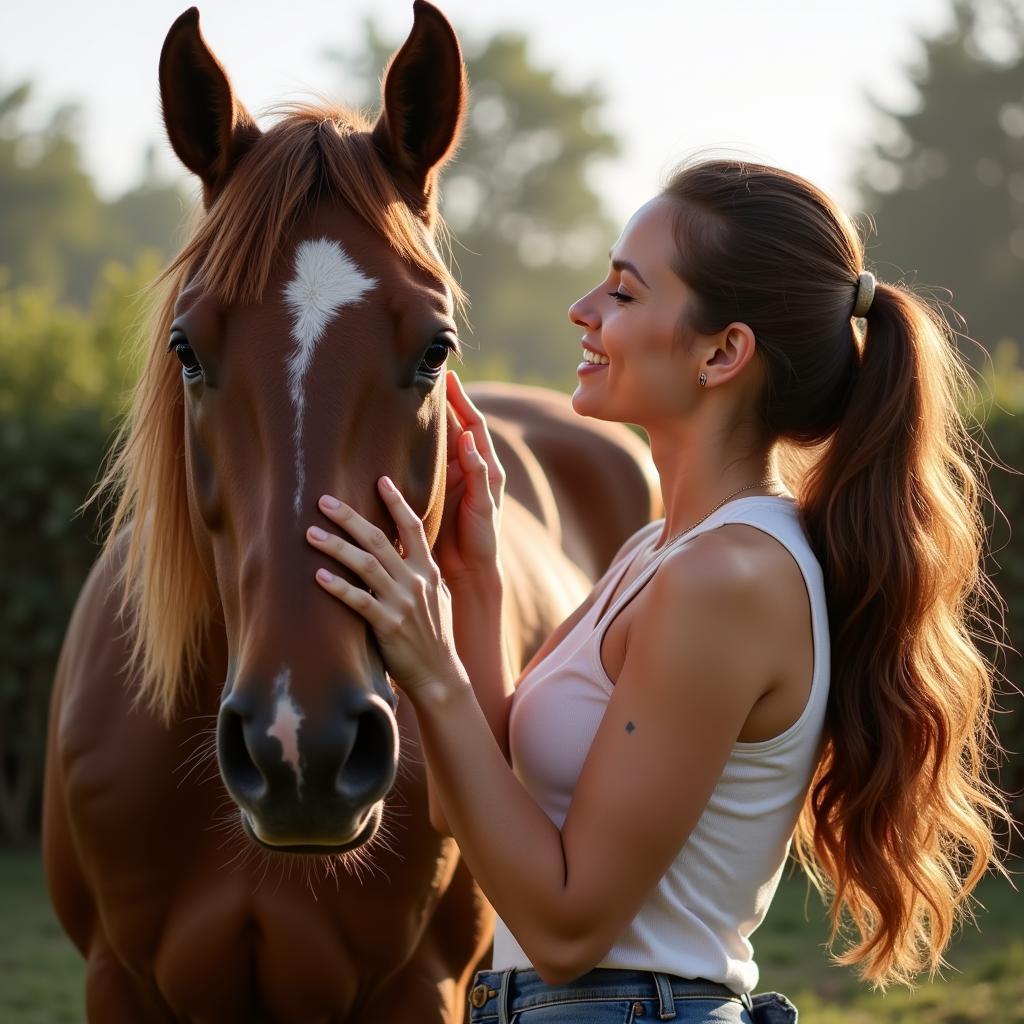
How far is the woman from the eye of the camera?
5.85ft

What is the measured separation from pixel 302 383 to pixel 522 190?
164 feet

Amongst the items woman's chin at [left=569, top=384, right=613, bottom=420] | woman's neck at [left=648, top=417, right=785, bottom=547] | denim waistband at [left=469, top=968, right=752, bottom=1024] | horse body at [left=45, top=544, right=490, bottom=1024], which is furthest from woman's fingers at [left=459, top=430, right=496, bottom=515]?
denim waistband at [left=469, top=968, right=752, bottom=1024]

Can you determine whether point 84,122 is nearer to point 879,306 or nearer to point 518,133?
point 518,133

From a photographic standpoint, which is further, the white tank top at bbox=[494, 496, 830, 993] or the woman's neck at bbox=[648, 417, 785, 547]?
the woman's neck at bbox=[648, 417, 785, 547]

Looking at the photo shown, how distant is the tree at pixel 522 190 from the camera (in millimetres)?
49500

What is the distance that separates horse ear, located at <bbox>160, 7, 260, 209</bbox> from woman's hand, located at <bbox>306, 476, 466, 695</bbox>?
913mm

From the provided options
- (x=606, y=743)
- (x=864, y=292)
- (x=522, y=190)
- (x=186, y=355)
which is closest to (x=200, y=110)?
(x=186, y=355)

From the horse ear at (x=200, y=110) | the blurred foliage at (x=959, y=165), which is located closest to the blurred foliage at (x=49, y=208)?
the blurred foliage at (x=959, y=165)

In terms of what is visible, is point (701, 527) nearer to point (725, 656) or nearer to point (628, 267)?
point (725, 656)

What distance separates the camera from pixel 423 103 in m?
2.39

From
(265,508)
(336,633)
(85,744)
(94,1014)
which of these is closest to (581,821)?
(336,633)

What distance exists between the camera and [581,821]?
1806 millimetres

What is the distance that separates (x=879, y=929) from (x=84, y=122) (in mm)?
56909

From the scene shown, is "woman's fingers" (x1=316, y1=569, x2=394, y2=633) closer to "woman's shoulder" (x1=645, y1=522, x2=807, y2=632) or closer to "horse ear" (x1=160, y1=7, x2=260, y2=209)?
"woman's shoulder" (x1=645, y1=522, x2=807, y2=632)
